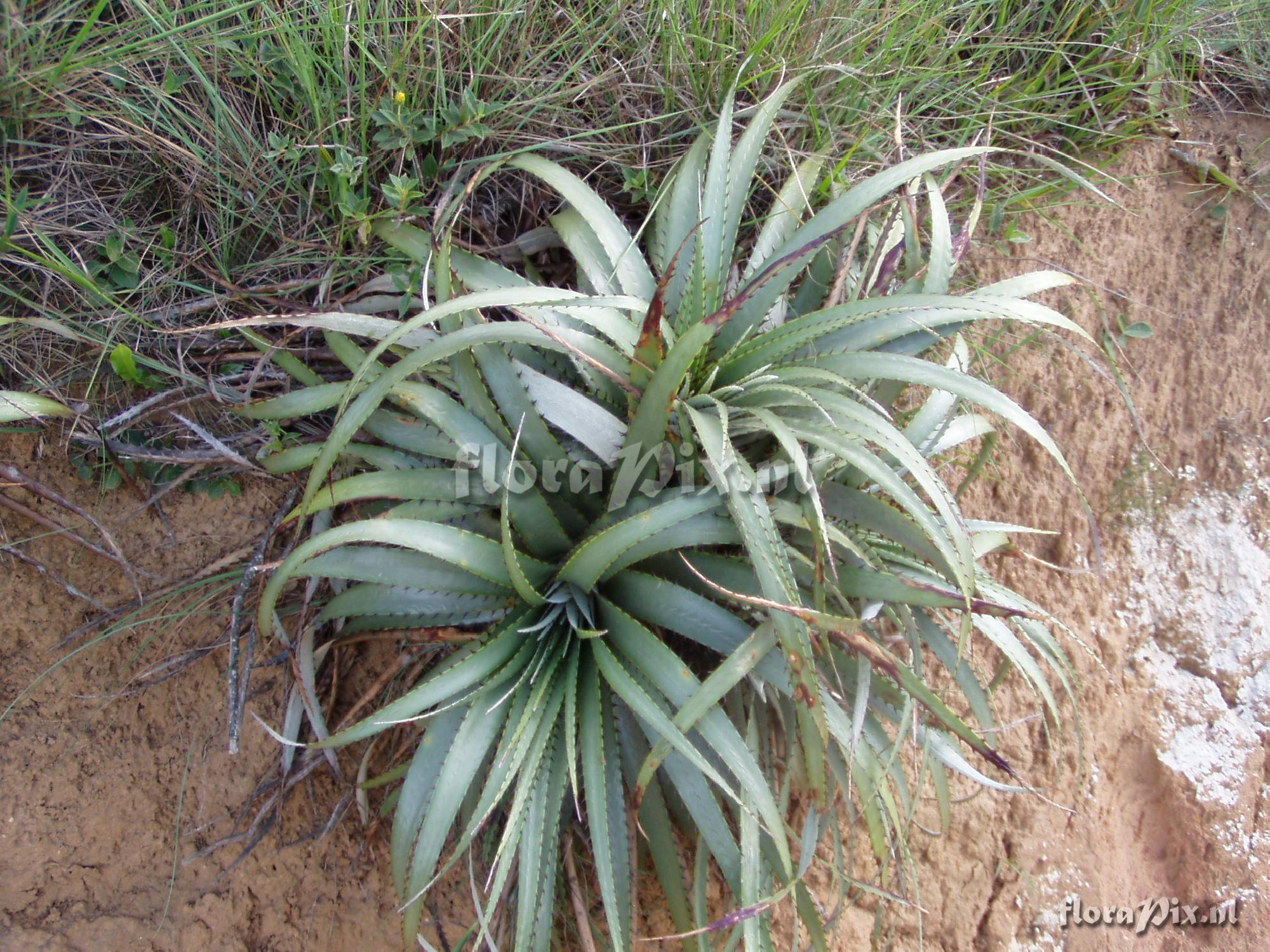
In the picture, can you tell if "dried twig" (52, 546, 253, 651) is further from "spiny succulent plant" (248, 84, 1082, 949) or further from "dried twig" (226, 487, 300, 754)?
"spiny succulent plant" (248, 84, 1082, 949)

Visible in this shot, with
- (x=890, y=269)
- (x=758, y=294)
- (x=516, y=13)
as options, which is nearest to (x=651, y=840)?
(x=758, y=294)

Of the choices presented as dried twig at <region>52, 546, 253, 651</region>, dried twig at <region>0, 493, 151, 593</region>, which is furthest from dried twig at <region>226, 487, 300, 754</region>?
dried twig at <region>0, 493, 151, 593</region>

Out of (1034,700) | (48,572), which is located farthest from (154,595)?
(1034,700)

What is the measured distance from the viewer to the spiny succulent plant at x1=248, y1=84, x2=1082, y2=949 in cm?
113

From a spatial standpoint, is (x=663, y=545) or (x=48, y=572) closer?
(x=663, y=545)

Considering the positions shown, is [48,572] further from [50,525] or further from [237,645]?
[237,645]

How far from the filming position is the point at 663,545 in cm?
120

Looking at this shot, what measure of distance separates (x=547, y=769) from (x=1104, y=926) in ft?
4.03

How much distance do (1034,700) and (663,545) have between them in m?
1.01

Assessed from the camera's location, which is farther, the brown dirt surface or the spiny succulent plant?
the brown dirt surface

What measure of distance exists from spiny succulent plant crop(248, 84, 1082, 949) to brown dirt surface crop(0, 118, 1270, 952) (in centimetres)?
24

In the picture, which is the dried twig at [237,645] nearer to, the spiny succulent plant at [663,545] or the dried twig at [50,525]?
the spiny succulent plant at [663,545]

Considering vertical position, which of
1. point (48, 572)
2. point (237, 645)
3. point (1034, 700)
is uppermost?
point (48, 572)

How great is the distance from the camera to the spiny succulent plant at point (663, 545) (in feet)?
3.71
